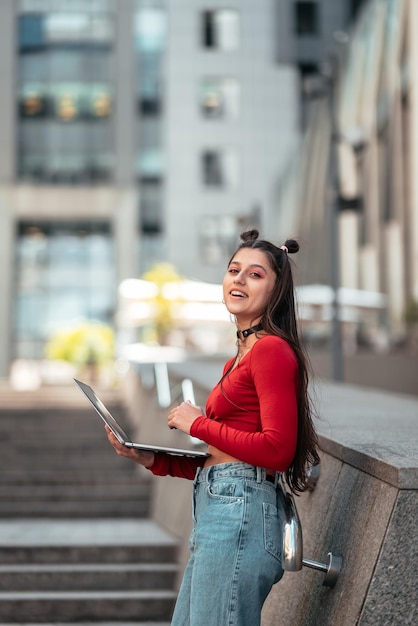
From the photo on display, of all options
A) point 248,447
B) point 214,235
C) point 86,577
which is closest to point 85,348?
point 86,577

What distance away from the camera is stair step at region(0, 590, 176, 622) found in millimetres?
7844

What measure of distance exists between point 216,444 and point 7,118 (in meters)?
48.7

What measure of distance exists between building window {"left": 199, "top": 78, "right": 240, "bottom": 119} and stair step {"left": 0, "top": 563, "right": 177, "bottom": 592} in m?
44.8

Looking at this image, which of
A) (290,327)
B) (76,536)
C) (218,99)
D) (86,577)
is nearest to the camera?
(290,327)

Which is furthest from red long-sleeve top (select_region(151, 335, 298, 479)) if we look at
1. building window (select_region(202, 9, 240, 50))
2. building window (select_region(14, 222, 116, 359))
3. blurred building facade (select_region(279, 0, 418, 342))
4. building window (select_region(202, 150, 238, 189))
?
building window (select_region(202, 9, 240, 50))

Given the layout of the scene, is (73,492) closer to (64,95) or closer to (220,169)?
(220,169)

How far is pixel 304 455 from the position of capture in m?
3.56

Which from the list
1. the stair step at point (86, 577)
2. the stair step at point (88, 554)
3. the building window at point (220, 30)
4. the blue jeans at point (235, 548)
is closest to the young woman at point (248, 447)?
the blue jeans at point (235, 548)

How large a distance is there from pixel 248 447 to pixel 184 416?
0.96ft

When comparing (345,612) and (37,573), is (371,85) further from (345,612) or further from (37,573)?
(345,612)

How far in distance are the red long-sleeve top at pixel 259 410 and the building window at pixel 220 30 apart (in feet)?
167

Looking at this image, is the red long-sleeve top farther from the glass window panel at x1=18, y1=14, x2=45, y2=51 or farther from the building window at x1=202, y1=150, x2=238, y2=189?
the glass window panel at x1=18, y1=14, x2=45, y2=51

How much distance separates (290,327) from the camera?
142 inches

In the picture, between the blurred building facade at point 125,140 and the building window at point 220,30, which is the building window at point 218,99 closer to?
the blurred building facade at point 125,140
